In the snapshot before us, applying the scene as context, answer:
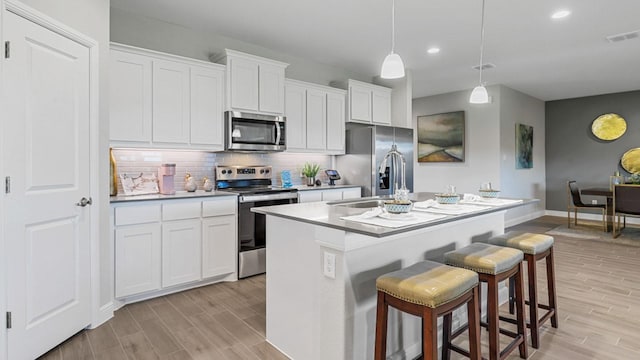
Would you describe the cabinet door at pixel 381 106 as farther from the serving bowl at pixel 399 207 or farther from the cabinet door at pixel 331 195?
the serving bowl at pixel 399 207

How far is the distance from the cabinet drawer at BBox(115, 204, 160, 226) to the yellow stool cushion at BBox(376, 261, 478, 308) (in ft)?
7.42

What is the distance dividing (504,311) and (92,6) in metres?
4.01

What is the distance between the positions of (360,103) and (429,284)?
4.00 m

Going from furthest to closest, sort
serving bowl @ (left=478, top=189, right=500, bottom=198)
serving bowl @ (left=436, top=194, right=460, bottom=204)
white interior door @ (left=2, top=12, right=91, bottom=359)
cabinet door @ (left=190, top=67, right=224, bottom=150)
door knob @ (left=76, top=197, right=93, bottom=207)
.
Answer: cabinet door @ (left=190, top=67, right=224, bottom=150)
serving bowl @ (left=478, top=189, right=500, bottom=198)
door knob @ (left=76, top=197, right=93, bottom=207)
serving bowl @ (left=436, top=194, right=460, bottom=204)
white interior door @ (left=2, top=12, right=91, bottom=359)

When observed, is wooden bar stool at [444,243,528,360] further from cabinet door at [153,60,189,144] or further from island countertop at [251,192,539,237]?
cabinet door at [153,60,189,144]

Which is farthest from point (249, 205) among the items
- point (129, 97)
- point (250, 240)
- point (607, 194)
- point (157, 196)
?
point (607, 194)

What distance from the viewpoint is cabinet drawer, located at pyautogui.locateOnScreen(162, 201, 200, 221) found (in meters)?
3.22

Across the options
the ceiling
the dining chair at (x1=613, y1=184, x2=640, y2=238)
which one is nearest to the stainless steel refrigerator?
the ceiling

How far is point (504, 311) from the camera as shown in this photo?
→ 2959 mm

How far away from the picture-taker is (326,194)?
4543 mm

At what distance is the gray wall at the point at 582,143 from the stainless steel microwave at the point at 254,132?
7.05 meters

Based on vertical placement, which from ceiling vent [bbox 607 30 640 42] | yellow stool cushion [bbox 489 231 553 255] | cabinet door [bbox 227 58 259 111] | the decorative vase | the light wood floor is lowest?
the light wood floor

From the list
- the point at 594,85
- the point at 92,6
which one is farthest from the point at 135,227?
the point at 594,85

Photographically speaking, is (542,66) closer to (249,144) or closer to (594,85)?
(594,85)
